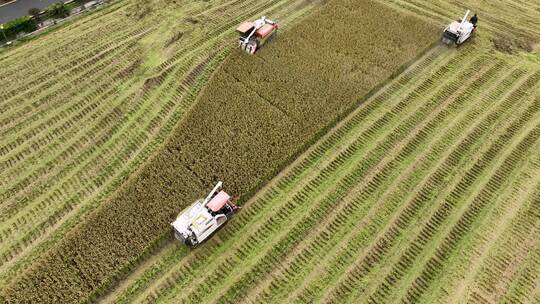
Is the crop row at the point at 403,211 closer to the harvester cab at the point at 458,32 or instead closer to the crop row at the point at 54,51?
the harvester cab at the point at 458,32

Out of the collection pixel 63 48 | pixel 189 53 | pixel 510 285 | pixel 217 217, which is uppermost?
pixel 63 48

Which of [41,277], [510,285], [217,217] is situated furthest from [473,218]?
[41,277]

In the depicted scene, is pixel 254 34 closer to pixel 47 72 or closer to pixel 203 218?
pixel 47 72

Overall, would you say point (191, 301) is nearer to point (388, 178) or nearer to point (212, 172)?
point (212, 172)

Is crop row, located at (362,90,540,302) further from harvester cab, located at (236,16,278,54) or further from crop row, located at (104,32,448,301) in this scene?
harvester cab, located at (236,16,278,54)

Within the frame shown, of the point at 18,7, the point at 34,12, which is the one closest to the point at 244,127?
the point at 34,12

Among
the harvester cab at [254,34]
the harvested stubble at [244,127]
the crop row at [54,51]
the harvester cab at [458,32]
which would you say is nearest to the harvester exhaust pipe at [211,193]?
the harvested stubble at [244,127]

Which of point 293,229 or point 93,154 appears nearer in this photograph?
point 293,229

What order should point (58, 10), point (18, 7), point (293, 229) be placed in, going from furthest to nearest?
point (18, 7)
point (58, 10)
point (293, 229)
